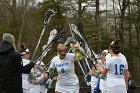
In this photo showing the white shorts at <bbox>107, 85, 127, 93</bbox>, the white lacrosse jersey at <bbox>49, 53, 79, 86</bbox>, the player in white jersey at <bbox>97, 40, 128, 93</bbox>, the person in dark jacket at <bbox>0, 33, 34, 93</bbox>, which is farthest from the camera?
the white lacrosse jersey at <bbox>49, 53, 79, 86</bbox>

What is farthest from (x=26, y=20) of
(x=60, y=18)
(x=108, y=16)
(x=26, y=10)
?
(x=108, y=16)

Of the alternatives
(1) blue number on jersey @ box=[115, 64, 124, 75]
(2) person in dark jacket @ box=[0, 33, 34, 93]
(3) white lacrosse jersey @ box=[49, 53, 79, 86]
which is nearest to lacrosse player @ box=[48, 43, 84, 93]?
(3) white lacrosse jersey @ box=[49, 53, 79, 86]

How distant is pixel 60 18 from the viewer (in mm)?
39375

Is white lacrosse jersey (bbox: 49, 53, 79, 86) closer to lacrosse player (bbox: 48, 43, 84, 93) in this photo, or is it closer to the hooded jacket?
lacrosse player (bbox: 48, 43, 84, 93)

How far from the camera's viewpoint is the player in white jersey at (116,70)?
11.1 metres

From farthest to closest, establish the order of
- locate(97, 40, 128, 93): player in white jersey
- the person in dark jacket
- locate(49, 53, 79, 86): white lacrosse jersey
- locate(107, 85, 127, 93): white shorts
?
locate(49, 53, 79, 86): white lacrosse jersey
locate(107, 85, 127, 93): white shorts
locate(97, 40, 128, 93): player in white jersey
the person in dark jacket

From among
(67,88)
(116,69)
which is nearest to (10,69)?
(67,88)

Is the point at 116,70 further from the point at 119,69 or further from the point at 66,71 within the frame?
the point at 66,71

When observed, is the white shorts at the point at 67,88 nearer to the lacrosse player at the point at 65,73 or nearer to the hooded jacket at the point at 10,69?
the lacrosse player at the point at 65,73

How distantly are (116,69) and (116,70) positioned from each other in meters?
0.03

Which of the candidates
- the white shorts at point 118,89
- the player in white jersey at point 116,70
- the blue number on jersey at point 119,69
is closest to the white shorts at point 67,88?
the player in white jersey at point 116,70

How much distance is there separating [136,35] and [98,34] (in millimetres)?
4067

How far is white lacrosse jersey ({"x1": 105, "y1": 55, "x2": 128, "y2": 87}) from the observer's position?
36.5ft

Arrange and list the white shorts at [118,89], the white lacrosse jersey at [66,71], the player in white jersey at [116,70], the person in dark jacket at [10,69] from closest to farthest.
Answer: the person in dark jacket at [10,69]
the player in white jersey at [116,70]
the white shorts at [118,89]
the white lacrosse jersey at [66,71]
